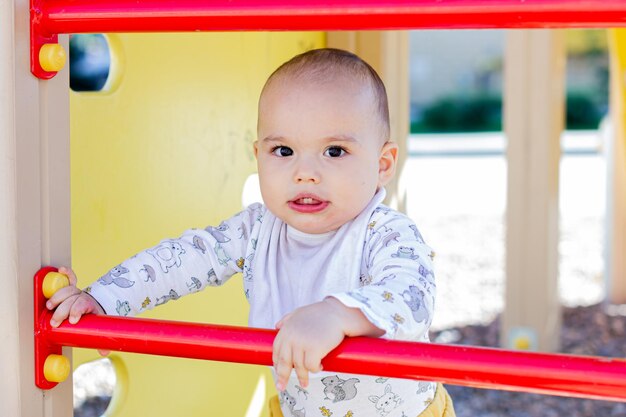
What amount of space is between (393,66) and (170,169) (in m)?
0.77

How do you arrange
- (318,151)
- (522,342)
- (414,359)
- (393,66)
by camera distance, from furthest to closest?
(522,342) → (393,66) → (318,151) → (414,359)

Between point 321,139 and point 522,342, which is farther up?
point 321,139

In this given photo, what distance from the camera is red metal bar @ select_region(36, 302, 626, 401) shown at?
36.9 inches

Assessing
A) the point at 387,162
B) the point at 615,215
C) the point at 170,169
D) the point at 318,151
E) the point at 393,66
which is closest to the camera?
the point at 318,151

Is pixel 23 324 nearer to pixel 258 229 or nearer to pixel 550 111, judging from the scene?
pixel 258 229

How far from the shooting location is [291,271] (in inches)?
56.5

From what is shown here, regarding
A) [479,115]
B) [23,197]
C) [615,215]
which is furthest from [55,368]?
[479,115]

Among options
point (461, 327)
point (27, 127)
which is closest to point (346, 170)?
point (27, 127)

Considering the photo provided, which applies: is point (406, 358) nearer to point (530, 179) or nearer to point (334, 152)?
point (334, 152)

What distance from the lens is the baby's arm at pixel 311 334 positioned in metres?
0.99

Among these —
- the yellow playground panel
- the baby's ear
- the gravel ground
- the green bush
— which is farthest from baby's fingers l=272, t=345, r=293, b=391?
the green bush

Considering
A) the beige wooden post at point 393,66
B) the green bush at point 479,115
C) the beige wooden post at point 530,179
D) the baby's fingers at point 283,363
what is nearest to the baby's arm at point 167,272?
the baby's fingers at point 283,363

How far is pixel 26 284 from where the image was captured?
1.20 metres

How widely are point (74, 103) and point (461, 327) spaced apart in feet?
10.0
